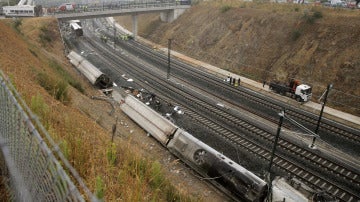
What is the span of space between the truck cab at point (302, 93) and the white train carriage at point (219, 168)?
19.9 metres

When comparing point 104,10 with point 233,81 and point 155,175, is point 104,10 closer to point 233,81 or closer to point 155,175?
point 233,81

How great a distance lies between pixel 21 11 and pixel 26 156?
222 ft

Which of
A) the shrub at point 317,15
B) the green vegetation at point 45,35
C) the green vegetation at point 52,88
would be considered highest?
the shrub at point 317,15

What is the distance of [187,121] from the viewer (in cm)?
2959

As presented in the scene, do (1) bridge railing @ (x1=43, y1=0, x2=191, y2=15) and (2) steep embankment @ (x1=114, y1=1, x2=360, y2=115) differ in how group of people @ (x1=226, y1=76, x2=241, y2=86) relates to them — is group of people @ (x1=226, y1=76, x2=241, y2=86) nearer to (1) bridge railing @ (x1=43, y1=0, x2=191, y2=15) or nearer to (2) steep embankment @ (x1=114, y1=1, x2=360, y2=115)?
(2) steep embankment @ (x1=114, y1=1, x2=360, y2=115)

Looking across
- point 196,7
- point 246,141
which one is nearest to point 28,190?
point 246,141

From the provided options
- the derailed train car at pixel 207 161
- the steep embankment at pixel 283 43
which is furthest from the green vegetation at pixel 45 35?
the derailed train car at pixel 207 161

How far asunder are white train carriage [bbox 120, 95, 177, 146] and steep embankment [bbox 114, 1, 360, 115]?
2249cm

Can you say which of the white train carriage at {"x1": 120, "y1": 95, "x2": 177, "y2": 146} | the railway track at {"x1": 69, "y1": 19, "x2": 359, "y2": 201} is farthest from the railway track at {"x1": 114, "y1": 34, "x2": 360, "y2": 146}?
the white train carriage at {"x1": 120, "y1": 95, "x2": 177, "y2": 146}

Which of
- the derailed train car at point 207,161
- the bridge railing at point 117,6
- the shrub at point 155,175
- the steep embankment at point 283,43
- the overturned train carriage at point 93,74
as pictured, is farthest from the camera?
the bridge railing at point 117,6

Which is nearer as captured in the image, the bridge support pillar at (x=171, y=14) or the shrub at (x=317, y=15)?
the shrub at (x=317, y=15)

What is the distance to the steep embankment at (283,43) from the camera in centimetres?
3853

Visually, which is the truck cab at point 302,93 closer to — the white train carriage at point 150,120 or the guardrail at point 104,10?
the white train carriage at point 150,120

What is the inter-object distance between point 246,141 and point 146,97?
14582mm
